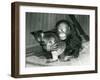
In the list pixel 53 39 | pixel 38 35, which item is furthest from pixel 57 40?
pixel 38 35

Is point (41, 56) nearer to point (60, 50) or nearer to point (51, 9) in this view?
point (60, 50)

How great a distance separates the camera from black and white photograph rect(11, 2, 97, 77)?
5.76ft

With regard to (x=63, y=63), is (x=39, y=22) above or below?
above

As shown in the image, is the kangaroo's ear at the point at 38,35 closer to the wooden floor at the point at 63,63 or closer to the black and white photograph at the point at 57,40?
the black and white photograph at the point at 57,40

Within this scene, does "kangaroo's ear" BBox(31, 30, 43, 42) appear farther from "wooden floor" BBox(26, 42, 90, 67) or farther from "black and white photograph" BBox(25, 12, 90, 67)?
"wooden floor" BBox(26, 42, 90, 67)

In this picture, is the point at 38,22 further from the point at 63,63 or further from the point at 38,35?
the point at 63,63

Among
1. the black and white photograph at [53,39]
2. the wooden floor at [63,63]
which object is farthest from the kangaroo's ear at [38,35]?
the wooden floor at [63,63]

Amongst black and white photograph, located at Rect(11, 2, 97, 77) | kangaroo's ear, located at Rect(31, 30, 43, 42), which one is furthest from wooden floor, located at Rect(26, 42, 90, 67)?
kangaroo's ear, located at Rect(31, 30, 43, 42)

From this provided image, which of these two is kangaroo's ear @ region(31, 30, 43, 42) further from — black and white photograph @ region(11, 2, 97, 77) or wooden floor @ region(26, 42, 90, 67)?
wooden floor @ region(26, 42, 90, 67)

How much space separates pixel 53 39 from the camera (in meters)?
1.88

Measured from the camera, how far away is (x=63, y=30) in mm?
1911

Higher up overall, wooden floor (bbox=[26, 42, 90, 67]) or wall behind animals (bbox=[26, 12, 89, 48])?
wall behind animals (bbox=[26, 12, 89, 48])

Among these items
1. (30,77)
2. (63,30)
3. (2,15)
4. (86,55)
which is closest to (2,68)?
(30,77)

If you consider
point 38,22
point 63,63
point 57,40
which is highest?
point 38,22
